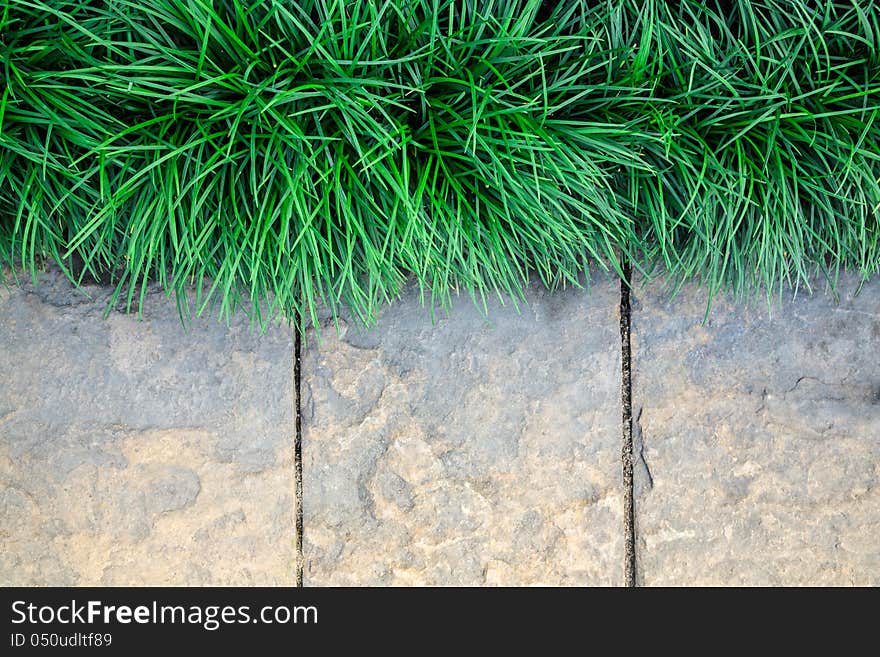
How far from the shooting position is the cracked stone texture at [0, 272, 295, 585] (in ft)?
3.85

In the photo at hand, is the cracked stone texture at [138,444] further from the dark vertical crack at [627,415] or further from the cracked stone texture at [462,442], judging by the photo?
the dark vertical crack at [627,415]

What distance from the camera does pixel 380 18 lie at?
3.06 ft

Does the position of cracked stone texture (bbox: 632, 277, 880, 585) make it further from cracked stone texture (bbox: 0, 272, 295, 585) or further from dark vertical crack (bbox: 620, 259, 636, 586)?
cracked stone texture (bbox: 0, 272, 295, 585)

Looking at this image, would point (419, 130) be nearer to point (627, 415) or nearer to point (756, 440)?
point (627, 415)

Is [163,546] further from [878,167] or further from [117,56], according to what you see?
[878,167]

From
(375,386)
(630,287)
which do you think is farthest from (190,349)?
(630,287)

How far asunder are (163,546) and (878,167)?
3.93 feet

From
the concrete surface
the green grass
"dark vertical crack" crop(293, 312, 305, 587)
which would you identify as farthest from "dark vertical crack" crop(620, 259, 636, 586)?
"dark vertical crack" crop(293, 312, 305, 587)

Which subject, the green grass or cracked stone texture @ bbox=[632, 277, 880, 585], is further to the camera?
cracked stone texture @ bbox=[632, 277, 880, 585]

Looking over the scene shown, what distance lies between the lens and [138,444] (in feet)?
3.88

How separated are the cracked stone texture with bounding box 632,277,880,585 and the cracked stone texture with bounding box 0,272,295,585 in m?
0.59
